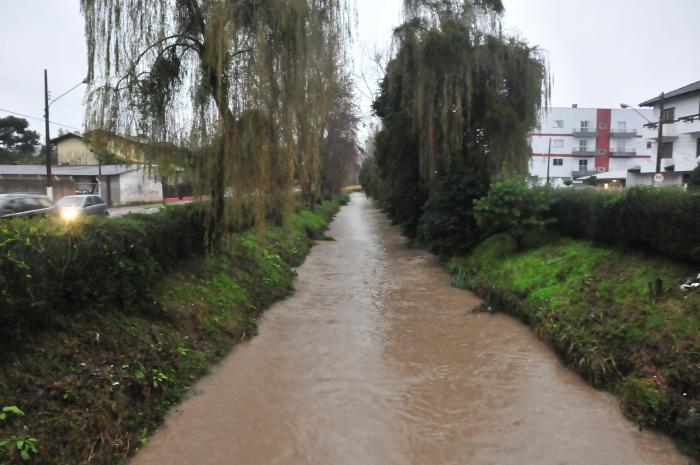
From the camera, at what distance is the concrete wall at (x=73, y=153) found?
4881 centimetres

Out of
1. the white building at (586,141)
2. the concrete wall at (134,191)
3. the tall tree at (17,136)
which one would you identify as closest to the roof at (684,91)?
the white building at (586,141)

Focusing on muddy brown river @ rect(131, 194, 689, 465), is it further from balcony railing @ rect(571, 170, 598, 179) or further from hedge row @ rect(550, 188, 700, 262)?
balcony railing @ rect(571, 170, 598, 179)

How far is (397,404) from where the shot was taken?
707cm

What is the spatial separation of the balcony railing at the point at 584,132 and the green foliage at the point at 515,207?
200 ft

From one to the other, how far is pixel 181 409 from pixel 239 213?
4833mm

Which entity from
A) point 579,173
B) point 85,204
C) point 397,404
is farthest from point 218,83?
point 579,173

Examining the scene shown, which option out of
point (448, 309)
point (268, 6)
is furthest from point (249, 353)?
point (268, 6)

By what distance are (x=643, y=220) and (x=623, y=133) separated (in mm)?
67550

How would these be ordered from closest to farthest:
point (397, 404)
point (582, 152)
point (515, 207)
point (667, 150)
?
1. point (397, 404)
2. point (515, 207)
3. point (667, 150)
4. point (582, 152)

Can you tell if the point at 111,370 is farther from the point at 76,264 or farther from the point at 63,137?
the point at 63,137

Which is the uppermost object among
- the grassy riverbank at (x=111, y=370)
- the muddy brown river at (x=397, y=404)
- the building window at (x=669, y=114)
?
the building window at (x=669, y=114)

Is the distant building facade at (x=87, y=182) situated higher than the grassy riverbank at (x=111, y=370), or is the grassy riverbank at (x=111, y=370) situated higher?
the distant building facade at (x=87, y=182)

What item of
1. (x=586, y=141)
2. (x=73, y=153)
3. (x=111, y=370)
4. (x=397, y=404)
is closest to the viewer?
(x=111, y=370)

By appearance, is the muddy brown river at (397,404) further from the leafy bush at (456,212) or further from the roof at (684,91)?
the roof at (684,91)
